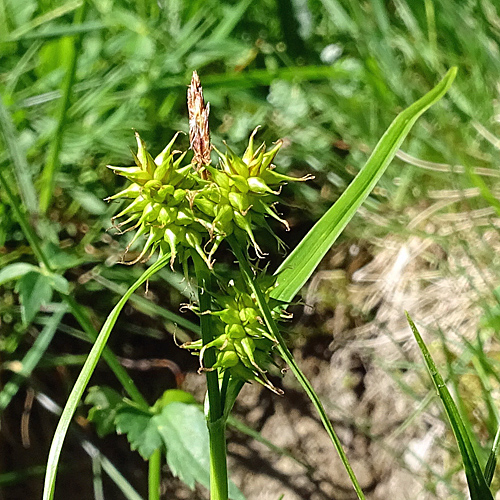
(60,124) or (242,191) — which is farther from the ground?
(242,191)

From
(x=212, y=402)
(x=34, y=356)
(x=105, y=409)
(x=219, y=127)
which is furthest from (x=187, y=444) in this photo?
(x=219, y=127)

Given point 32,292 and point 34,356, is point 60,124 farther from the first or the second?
point 34,356

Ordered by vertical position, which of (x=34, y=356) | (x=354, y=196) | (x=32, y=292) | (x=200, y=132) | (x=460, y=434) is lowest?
(x=34, y=356)

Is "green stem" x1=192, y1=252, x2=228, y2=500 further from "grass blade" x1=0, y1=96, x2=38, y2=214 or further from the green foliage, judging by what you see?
"grass blade" x1=0, y1=96, x2=38, y2=214

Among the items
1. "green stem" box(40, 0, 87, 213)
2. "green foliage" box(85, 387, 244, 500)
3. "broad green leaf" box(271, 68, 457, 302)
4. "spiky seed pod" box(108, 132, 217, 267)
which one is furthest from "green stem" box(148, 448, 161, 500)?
"green stem" box(40, 0, 87, 213)

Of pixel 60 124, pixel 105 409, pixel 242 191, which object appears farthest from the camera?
pixel 60 124

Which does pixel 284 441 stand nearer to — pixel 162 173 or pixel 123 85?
pixel 123 85

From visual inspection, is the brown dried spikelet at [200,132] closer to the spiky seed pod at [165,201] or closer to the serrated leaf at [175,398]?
the spiky seed pod at [165,201]
